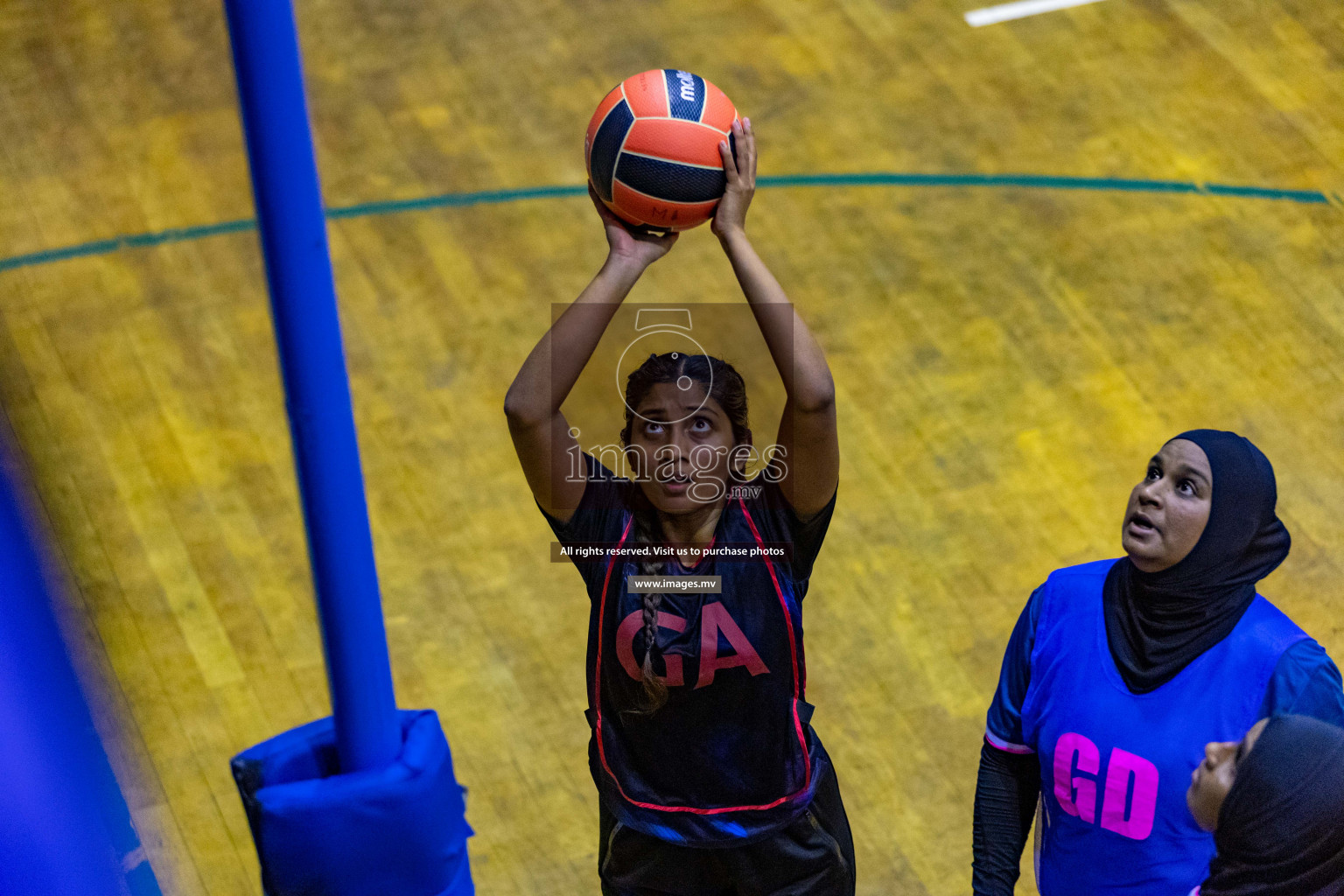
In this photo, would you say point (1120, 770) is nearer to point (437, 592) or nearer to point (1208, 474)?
point (1208, 474)

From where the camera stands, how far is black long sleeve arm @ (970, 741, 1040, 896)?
2.64m

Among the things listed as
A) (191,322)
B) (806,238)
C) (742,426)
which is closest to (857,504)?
(806,238)

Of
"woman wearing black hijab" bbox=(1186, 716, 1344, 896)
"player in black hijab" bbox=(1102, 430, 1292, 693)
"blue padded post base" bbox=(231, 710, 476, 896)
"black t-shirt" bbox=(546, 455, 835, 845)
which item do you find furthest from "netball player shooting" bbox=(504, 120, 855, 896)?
"blue padded post base" bbox=(231, 710, 476, 896)

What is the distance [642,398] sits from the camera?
2.52 m

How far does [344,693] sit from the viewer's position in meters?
1.33

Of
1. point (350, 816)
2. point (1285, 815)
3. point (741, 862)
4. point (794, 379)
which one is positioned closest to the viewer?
point (350, 816)

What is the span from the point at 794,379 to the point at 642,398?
332 millimetres

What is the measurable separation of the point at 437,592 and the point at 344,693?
3.07 m

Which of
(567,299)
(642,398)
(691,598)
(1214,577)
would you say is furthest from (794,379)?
(567,299)

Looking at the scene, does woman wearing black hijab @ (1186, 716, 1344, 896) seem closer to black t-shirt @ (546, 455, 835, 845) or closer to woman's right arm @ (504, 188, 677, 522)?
black t-shirt @ (546, 455, 835, 845)

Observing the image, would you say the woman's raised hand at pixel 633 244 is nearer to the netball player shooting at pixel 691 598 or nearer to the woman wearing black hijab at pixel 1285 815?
the netball player shooting at pixel 691 598

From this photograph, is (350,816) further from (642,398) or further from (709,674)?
(642,398)

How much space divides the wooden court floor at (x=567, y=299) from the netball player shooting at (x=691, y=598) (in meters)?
1.24

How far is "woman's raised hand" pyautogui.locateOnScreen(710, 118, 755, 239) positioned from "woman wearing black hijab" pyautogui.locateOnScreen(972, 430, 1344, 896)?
0.87 metres
